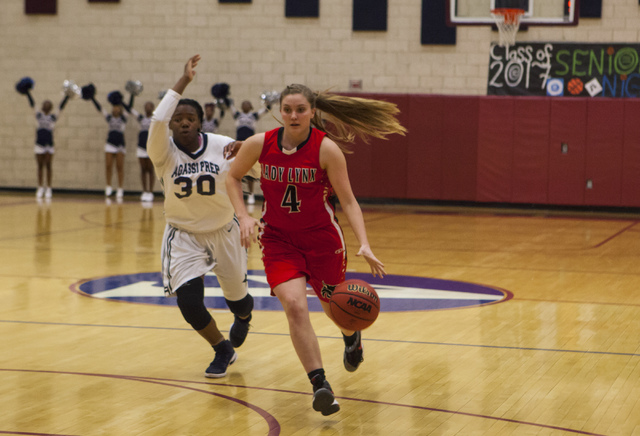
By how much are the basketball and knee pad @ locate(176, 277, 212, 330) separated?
1003 millimetres

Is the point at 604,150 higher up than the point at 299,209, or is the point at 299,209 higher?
the point at 299,209

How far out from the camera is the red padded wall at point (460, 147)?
18906mm

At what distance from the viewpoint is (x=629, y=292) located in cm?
872

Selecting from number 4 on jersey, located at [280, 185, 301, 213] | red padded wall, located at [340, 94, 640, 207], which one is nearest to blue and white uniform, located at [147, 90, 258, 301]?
number 4 on jersey, located at [280, 185, 301, 213]

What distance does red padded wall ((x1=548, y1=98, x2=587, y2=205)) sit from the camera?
1839 cm

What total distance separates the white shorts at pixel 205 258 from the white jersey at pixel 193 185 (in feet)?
0.19

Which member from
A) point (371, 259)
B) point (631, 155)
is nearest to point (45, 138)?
point (631, 155)

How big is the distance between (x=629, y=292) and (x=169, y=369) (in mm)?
5033

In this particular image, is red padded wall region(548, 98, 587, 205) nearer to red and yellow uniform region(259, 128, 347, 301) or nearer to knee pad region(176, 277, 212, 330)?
knee pad region(176, 277, 212, 330)

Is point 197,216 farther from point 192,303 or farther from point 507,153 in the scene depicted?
point 507,153

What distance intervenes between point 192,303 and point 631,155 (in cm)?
1469

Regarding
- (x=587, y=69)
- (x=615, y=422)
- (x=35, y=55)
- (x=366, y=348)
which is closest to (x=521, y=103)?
(x=587, y=69)

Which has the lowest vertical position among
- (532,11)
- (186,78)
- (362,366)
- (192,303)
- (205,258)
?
(362,366)

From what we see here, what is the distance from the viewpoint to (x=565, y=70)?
18500 mm
